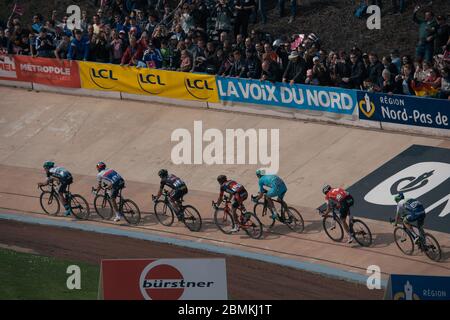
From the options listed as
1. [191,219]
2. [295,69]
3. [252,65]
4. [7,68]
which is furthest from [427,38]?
[7,68]

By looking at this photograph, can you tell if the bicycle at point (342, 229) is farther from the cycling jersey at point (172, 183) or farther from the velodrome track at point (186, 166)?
the cycling jersey at point (172, 183)

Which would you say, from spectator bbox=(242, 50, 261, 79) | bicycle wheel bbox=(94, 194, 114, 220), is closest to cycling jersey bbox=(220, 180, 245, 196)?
bicycle wheel bbox=(94, 194, 114, 220)

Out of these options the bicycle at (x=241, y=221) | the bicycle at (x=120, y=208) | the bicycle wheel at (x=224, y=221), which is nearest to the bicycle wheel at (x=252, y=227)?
the bicycle at (x=241, y=221)

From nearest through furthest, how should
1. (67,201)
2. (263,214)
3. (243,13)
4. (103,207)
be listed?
1. (263,214)
2. (67,201)
3. (103,207)
4. (243,13)

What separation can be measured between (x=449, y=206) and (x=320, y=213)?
3.05 metres

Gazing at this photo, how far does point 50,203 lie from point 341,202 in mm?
8179

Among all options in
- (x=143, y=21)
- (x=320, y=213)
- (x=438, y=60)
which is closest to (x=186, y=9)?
(x=143, y=21)

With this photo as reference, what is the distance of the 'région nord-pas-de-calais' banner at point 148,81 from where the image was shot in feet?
99.7

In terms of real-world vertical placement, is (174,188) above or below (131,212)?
above

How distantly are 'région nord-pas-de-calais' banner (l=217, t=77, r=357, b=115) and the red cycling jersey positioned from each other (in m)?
5.57

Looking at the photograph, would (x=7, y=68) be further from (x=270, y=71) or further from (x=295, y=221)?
(x=295, y=221)

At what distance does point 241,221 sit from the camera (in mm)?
24031

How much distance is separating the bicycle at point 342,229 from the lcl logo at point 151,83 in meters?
9.52

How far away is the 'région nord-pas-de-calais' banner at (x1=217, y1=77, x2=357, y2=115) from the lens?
2803 centimetres
